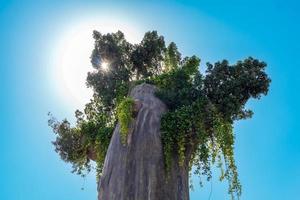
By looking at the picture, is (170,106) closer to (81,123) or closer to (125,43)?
(81,123)

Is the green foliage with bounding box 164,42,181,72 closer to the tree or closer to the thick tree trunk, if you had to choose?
the tree

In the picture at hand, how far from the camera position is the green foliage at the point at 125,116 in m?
12.4

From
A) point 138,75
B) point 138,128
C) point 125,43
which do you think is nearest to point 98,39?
point 125,43

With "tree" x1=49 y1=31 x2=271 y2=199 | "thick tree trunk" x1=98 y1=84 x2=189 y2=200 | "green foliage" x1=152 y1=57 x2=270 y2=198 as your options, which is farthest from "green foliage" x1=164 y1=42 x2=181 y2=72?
"thick tree trunk" x1=98 y1=84 x2=189 y2=200

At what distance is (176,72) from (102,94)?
3.77 m

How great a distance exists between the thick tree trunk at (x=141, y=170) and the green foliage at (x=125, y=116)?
0.57 feet

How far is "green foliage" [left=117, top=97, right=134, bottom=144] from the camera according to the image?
1243cm

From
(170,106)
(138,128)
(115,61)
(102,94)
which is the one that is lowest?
(138,128)

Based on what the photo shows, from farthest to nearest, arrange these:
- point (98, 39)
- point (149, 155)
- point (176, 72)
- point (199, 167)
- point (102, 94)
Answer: point (98, 39) → point (102, 94) → point (176, 72) → point (199, 167) → point (149, 155)

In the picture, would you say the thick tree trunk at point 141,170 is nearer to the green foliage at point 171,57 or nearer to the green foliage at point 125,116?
the green foliage at point 125,116

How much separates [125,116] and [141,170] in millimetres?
1807

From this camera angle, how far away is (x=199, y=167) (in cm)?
1336

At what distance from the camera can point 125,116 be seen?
12508 mm

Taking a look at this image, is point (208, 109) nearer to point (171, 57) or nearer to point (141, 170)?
point (141, 170)
